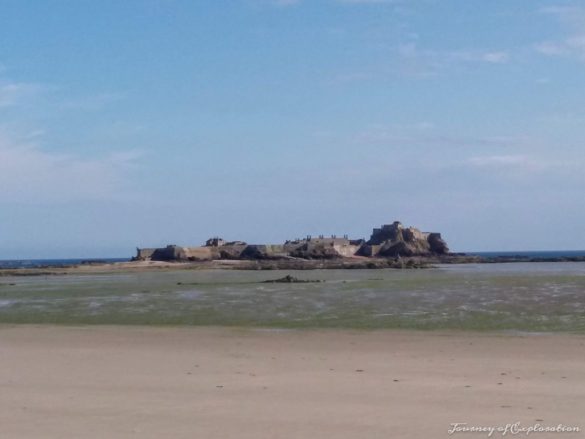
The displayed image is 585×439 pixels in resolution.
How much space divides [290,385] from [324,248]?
7926cm

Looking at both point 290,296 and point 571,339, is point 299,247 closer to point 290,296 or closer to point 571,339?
point 290,296

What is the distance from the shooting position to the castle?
8812 centimetres

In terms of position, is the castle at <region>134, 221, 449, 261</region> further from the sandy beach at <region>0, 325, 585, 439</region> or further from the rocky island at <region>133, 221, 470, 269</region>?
the sandy beach at <region>0, 325, 585, 439</region>

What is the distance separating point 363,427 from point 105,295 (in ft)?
86.6

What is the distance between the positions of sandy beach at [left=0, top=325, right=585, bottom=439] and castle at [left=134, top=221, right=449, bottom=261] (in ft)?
234

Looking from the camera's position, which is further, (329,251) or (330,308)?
(329,251)

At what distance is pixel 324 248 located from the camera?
89438 millimetres

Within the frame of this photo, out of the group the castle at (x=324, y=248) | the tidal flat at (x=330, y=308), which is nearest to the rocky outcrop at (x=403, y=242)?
the castle at (x=324, y=248)

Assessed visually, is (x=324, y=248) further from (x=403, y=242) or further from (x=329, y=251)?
(x=403, y=242)

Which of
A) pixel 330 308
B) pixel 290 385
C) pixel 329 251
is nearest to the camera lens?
pixel 290 385

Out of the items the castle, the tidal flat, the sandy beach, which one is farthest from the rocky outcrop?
the sandy beach

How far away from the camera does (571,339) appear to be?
1533cm

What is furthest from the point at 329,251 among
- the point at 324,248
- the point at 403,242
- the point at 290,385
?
the point at 290,385

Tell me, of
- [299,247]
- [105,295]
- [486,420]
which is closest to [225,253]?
[299,247]
